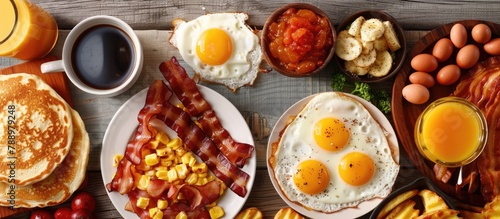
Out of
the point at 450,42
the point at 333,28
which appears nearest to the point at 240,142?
the point at 333,28

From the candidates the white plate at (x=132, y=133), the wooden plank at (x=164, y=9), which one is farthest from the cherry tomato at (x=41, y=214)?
the wooden plank at (x=164, y=9)

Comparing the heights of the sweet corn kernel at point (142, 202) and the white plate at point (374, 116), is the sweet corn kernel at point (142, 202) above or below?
below

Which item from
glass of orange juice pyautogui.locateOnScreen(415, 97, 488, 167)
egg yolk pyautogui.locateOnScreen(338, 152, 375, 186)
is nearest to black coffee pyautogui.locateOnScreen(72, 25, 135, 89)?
egg yolk pyautogui.locateOnScreen(338, 152, 375, 186)

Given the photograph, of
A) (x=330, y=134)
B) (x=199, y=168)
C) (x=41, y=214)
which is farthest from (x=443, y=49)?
(x=41, y=214)

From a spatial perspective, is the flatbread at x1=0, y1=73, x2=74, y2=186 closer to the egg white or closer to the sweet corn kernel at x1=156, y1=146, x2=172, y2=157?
the sweet corn kernel at x1=156, y1=146, x2=172, y2=157

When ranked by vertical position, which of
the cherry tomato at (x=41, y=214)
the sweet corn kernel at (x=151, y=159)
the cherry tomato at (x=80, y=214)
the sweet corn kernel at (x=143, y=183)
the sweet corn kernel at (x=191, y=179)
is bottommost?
the cherry tomato at (x=41, y=214)

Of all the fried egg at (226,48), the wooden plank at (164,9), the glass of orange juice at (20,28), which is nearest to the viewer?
the glass of orange juice at (20,28)

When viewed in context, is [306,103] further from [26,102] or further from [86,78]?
[26,102]

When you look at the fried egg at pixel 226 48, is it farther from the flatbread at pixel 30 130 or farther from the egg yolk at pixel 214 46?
the flatbread at pixel 30 130
